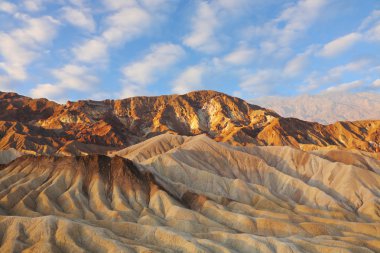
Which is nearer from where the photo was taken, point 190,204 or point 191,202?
point 190,204

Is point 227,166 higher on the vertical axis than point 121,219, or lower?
higher

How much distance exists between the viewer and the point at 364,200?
363 feet

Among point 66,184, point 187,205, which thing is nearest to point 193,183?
point 187,205

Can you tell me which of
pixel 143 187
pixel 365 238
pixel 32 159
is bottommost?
pixel 365 238

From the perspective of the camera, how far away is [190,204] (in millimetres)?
96312

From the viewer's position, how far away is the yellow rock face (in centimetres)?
6569

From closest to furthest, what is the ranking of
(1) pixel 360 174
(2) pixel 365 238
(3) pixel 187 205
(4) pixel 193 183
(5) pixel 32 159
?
(2) pixel 365 238 < (3) pixel 187 205 < (5) pixel 32 159 < (4) pixel 193 183 < (1) pixel 360 174

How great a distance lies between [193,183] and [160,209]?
24447 mm

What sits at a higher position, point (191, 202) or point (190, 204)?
point (191, 202)

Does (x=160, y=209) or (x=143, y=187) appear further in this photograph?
(x=143, y=187)

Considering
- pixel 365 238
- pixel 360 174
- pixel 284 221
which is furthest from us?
pixel 360 174

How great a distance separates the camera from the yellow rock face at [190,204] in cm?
6569

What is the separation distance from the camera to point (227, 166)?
420ft

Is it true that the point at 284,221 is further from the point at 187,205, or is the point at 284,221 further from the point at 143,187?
the point at 143,187
